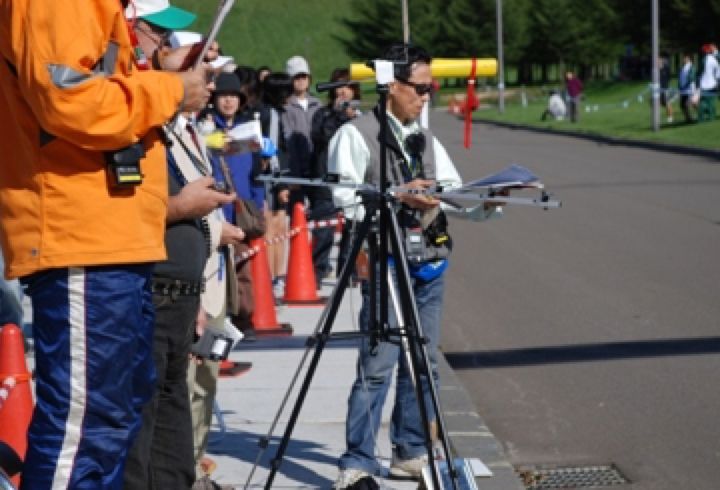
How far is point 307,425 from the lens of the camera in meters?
7.95

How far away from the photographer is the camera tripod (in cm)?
568

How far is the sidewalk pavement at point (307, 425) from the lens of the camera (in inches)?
272

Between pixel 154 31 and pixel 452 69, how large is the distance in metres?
2.25

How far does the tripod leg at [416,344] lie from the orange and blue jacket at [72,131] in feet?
5.49

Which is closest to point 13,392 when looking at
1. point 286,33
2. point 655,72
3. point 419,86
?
point 419,86

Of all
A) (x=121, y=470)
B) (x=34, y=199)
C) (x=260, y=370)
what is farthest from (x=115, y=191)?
(x=260, y=370)

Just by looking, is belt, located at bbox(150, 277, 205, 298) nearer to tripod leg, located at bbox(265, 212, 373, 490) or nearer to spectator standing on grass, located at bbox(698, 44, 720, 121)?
tripod leg, located at bbox(265, 212, 373, 490)

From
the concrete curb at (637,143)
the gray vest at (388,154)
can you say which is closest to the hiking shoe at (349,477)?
the gray vest at (388,154)

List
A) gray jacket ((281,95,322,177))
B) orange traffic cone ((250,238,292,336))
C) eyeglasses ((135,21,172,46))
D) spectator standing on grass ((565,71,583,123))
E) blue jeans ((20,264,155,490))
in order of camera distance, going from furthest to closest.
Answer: spectator standing on grass ((565,71,583,123)) → gray jacket ((281,95,322,177)) → orange traffic cone ((250,238,292,336)) → eyeglasses ((135,21,172,46)) → blue jeans ((20,264,155,490))

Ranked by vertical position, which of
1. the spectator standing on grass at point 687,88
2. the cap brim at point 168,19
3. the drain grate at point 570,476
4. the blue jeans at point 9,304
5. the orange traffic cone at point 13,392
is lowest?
the spectator standing on grass at point 687,88

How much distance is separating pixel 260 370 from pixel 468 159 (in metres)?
23.9

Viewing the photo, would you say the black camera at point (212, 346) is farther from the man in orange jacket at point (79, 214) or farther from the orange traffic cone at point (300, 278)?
the orange traffic cone at point (300, 278)

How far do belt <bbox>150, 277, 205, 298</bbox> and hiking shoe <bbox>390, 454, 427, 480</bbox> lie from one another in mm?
2036

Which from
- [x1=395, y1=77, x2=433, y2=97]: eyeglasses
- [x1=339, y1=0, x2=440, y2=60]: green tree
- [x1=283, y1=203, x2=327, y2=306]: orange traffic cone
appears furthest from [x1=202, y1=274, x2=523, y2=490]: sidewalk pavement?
[x1=339, y1=0, x2=440, y2=60]: green tree
